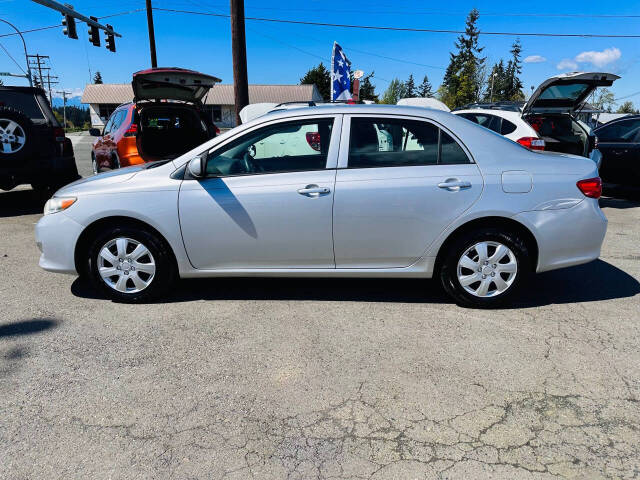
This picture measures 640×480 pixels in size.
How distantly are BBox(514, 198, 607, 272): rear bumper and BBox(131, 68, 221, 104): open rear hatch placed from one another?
5201mm

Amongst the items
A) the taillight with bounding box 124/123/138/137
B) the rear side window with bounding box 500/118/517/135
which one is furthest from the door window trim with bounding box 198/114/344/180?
the rear side window with bounding box 500/118/517/135

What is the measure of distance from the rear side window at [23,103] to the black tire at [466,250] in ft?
21.7

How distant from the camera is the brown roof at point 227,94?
4956 centimetres

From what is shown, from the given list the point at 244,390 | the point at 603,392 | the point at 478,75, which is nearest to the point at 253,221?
the point at 244,390

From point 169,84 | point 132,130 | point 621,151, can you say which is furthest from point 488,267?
Answer: point 621,151

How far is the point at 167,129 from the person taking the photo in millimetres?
7562

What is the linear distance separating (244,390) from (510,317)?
223 cm

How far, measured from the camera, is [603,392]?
2.65 meters

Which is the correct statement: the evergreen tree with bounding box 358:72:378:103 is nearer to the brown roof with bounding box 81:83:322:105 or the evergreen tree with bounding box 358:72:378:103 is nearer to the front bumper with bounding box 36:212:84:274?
the brown roof with bounding box 81:83:322:105

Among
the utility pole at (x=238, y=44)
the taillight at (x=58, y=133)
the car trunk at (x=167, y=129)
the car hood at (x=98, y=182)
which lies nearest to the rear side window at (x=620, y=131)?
the utility pole at (x=238, y=44)

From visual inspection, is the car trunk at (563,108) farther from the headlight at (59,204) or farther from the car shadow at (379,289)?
the headlight at (59,204)

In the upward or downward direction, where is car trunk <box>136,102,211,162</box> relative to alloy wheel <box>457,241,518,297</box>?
upward

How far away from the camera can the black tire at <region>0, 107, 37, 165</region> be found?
6534mm

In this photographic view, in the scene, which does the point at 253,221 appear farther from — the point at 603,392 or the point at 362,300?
the point at 603,392
